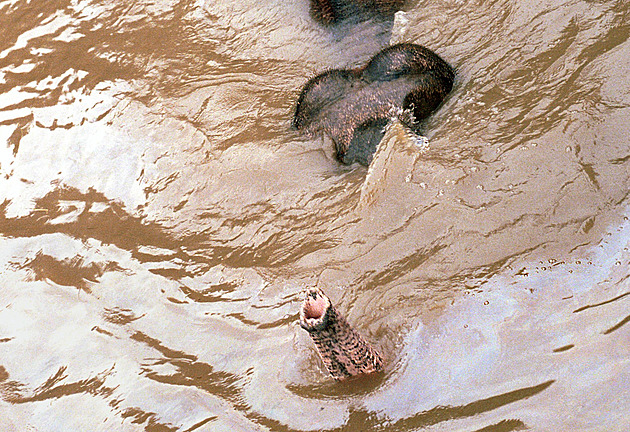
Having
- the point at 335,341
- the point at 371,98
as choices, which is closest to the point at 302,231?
the point at 371,98

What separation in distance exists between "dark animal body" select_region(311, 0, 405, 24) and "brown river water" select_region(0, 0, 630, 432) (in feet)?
0.38

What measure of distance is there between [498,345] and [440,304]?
0.37m

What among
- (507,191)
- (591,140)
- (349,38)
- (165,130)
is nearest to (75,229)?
(165,130)

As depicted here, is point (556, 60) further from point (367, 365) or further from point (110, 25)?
point (110, 25)

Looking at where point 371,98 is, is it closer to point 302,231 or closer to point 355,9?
point 302,231

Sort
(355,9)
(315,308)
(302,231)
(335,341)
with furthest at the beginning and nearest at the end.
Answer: (355,9)
(302,231)
(335,341)
(315,308)

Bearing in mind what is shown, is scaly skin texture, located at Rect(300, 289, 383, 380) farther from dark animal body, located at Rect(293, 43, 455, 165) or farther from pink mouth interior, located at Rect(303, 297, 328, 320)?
dark animal body, located at Rect(293, 43, 455, 165)

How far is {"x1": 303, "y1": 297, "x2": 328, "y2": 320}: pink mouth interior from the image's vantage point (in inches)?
106

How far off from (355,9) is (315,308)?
317 centimetres

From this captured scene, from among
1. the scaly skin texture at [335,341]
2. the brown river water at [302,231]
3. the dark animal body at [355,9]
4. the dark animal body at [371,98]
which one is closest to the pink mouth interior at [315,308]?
the scaly skin texture at [335,341]

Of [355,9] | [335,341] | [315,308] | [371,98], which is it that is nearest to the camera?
[315,308]

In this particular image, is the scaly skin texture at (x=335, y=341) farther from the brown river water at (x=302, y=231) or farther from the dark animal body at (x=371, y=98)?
the dark animal body at (x=371, y=98)

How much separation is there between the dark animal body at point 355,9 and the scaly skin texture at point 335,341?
2.97m

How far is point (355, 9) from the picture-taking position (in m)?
5.05
